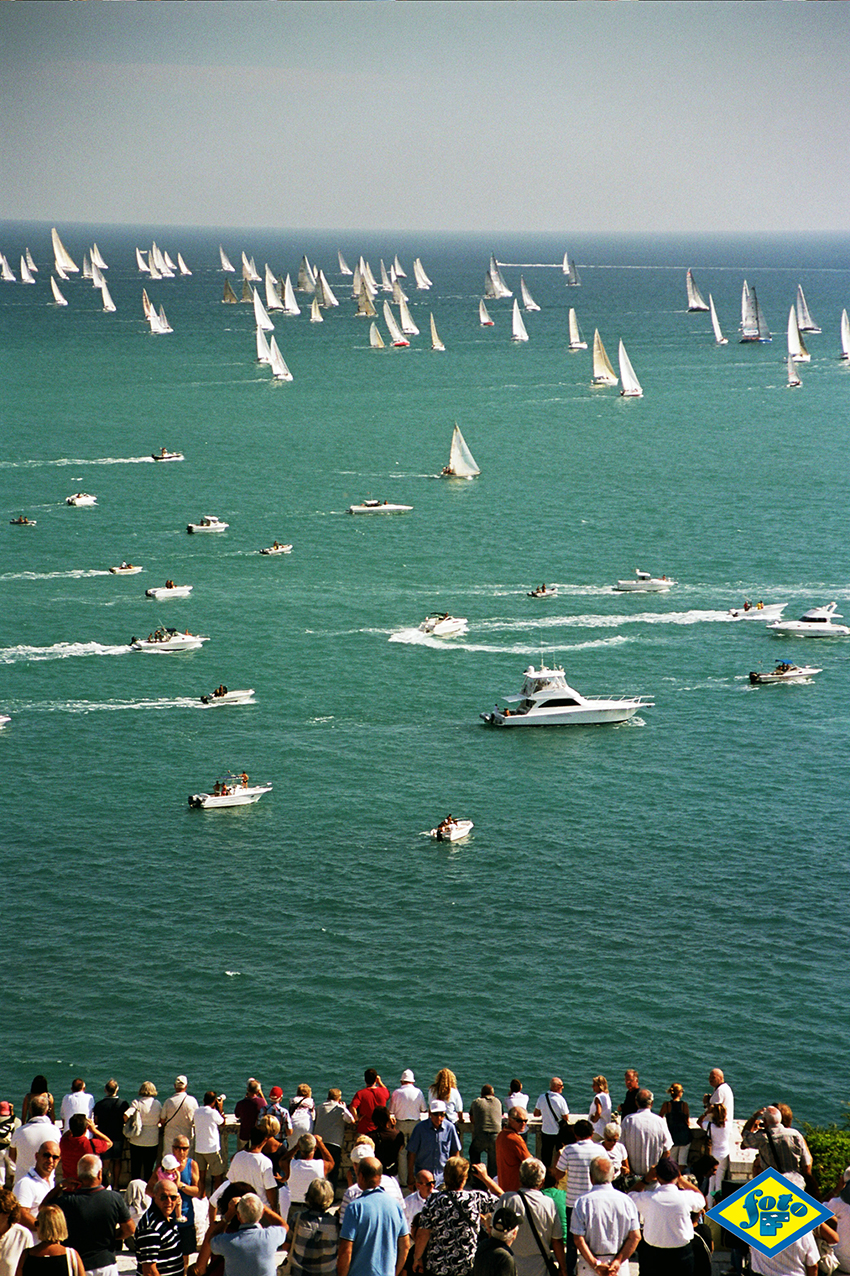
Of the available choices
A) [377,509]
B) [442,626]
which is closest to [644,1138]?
[442,626]

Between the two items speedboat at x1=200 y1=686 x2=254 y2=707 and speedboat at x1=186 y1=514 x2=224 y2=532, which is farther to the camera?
speedboat at x1=186 y1=514 x2=224 y2=532

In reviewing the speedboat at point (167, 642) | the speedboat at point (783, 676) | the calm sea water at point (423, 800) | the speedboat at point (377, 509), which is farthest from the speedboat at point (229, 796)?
the speedboat at point (377, 509)

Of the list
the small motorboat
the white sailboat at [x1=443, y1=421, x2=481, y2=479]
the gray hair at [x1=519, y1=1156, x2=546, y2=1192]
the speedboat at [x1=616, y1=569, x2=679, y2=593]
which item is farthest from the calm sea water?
the gray hair at [x1=519, y1=1156, x2=546, y2=1192]

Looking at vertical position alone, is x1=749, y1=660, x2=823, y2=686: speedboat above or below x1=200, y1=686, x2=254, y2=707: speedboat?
below

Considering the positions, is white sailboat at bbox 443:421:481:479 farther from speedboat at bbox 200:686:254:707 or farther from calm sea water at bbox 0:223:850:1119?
speedboat at bbox 200:686:254:707

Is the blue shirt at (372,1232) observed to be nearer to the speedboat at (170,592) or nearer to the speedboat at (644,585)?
the speedboat at (644,585)

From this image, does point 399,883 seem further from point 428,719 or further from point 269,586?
point 269,586

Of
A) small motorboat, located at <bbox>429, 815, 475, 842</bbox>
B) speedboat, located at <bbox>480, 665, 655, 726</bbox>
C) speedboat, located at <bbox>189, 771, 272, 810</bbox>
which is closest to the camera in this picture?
small motorboat, located at <bbox>429, 815, 475, 842</bbox>
